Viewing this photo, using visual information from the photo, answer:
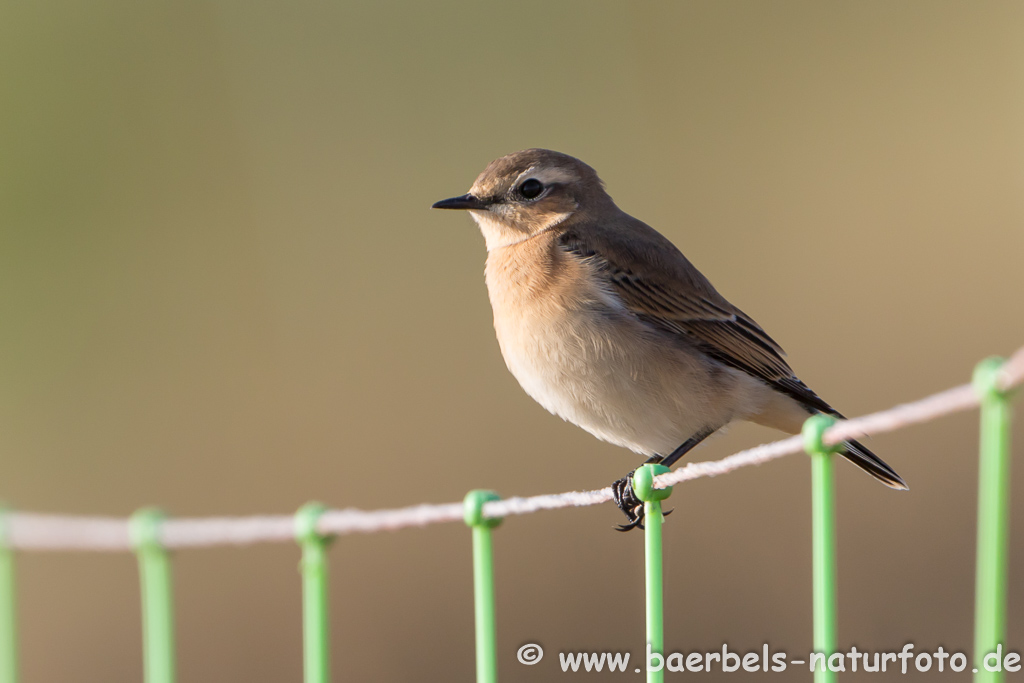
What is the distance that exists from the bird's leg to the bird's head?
99cm

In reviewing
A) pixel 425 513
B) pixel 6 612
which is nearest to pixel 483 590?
pixel 425 513

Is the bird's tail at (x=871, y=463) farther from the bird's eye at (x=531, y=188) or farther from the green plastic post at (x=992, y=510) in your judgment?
the green plastic post at (x=992, y=510)

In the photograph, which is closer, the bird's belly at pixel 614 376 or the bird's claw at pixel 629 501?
the bird's claw at pixel 629 501

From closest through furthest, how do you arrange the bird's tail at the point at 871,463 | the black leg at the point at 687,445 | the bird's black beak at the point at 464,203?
the bird's tail at the point at 871,463 < the black leg at the point at 687,445 < the bird's black beak at the point at 464,203

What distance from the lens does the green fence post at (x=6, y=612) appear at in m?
3.62

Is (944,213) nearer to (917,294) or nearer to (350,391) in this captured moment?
(917,294)

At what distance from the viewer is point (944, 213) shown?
9195 millimetres

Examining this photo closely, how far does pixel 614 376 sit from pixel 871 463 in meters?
0.88

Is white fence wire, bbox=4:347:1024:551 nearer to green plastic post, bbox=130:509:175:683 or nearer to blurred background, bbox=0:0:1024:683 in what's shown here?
green plastic post, bbox=130:509:175:683


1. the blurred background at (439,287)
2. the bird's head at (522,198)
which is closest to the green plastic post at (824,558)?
the bird's head at (522,198)

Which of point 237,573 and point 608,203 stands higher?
point 608,203

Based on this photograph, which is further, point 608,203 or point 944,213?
point 944,213

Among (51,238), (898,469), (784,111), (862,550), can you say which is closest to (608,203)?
(862,550)

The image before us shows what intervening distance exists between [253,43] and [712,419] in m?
10.8
